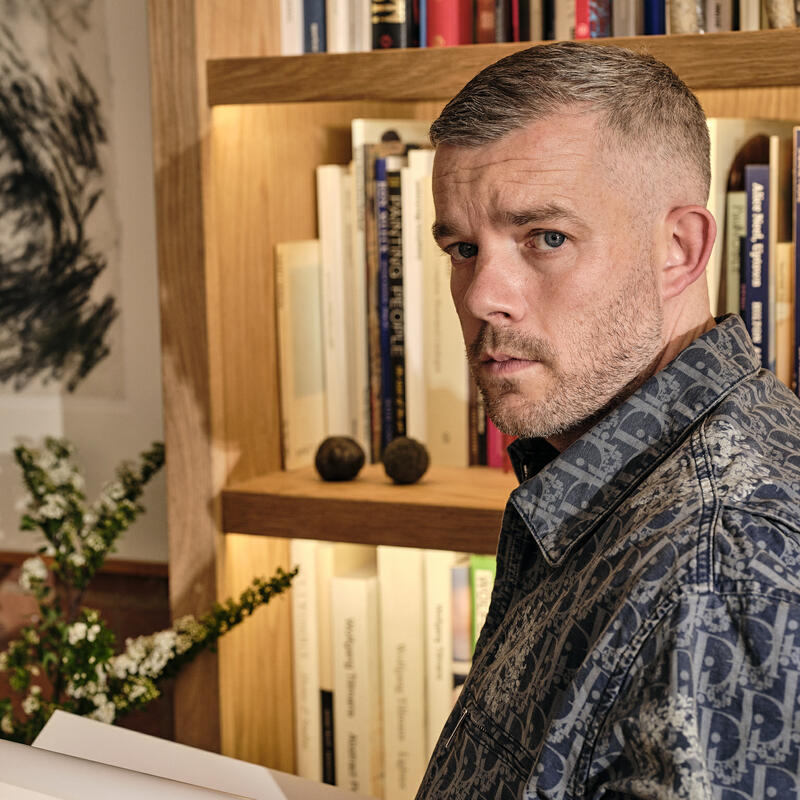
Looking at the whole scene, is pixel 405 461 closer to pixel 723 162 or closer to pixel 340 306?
pixel 340 306

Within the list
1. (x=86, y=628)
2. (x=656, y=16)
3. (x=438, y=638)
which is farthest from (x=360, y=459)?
(x=656, y=16)

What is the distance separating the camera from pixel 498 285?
0.78 metres

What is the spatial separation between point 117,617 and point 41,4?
0.92m

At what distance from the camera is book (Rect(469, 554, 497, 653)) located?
134 centimetres

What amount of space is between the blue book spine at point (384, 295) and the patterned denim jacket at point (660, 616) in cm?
60

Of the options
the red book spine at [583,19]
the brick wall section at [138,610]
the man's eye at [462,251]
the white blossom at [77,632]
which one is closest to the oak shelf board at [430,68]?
the red book spine at [583,19]

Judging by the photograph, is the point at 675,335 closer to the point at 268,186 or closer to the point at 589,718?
the point at 589,718

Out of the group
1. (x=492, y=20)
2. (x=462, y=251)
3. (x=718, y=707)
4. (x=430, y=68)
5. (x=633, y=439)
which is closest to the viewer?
(x=718, y=707)

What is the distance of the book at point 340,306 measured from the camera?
4.50 feet

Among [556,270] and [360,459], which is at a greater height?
[556,270]

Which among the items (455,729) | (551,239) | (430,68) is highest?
(430,68)

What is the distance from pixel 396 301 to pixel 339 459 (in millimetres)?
214

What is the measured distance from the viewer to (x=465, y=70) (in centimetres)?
111

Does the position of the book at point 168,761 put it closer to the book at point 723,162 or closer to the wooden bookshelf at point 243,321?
the wooden bookshelf at point 243,321
